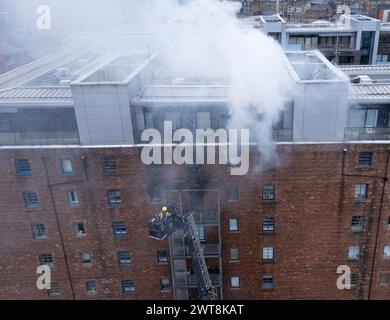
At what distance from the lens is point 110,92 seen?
19.8 metres

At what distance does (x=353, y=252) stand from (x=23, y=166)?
20.1m

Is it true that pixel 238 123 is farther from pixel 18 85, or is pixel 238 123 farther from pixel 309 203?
pixel 18 85

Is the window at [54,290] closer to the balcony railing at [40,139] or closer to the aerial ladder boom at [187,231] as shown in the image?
the balcony railing at [40,139]

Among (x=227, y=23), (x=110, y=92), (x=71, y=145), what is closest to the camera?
(x=110, y=92)

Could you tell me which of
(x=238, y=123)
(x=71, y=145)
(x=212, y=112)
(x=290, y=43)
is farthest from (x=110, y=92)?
(x=290, y=43)

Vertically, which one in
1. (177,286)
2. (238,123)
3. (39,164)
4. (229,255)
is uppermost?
(238,123)

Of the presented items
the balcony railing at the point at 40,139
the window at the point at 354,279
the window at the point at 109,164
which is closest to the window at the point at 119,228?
the window at the point at 109,164

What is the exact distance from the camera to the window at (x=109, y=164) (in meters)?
21.5

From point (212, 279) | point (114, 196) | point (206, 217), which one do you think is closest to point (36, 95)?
point (114, 196)

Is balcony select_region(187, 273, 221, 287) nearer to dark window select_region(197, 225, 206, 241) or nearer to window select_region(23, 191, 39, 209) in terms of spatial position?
dark window select_region(197, 225, 206, 241)

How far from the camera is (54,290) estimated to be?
25.7 metres

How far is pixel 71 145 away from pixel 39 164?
2217 millimetres
